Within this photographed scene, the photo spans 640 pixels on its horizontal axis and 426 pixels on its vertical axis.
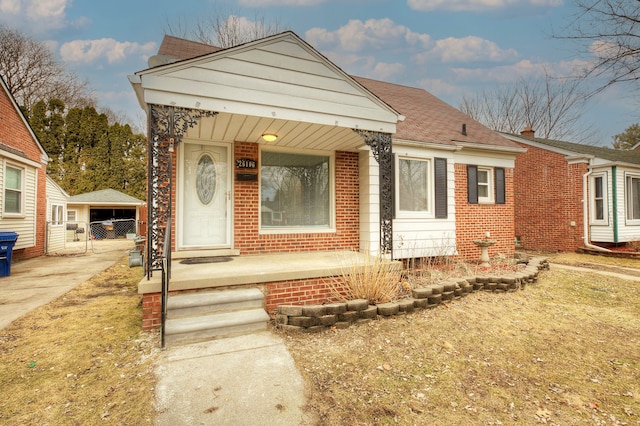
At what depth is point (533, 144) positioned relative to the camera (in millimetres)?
11609

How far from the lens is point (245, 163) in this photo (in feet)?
19.2

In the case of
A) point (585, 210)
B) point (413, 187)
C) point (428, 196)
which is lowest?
point (585, 210)

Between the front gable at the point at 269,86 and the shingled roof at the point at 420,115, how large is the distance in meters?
1.18

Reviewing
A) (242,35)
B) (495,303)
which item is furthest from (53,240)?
(495,303)

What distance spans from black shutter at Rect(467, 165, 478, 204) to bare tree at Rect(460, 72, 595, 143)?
59.3 ft

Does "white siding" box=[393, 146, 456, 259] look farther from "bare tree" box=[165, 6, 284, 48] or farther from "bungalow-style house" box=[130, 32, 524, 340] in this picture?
"bare tree" box=[165, 6, 284, 48]

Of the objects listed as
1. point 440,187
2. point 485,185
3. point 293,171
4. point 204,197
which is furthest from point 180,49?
point 485,185

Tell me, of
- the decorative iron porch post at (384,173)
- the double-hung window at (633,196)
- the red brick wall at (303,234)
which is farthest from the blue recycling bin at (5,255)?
the double-hung window at (633,196)

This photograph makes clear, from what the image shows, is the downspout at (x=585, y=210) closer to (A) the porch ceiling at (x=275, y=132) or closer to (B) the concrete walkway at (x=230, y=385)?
(A) the porch ceiling at (x=275, y=132)

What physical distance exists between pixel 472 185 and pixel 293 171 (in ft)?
15.9

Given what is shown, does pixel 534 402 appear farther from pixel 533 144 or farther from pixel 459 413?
pixel 533 144

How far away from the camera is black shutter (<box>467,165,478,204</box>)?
26.1 ft

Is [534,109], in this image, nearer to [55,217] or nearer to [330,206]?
[330,206]

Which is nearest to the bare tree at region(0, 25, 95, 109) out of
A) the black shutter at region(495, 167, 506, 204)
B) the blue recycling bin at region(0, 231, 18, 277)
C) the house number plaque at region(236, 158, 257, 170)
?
the blue recycling bin at region(0, 231, 18, 277)
